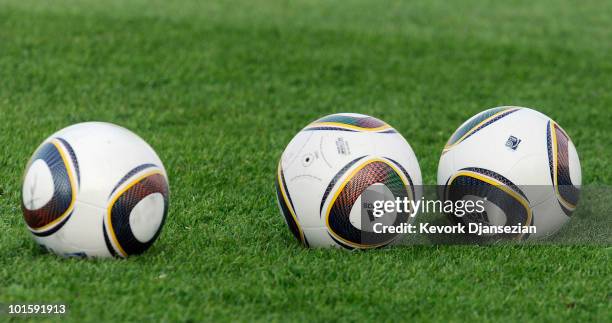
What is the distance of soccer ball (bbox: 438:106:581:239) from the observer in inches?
241

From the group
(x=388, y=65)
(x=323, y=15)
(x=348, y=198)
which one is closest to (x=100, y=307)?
(x=348, y=198)

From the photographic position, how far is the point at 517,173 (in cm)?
610

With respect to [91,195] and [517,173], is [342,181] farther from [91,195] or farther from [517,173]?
[91,195]

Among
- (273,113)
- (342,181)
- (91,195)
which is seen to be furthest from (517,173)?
(273,113)

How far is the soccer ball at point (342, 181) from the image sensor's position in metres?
5.77

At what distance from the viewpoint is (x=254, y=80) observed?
11.0 meters

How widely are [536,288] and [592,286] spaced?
36 centimetres

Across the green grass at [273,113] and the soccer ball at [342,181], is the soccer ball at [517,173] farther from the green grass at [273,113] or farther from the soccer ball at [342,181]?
the soccer ball at [342,181]

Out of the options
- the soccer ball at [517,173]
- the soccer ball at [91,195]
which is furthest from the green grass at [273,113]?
the soccer ball at [517,173]

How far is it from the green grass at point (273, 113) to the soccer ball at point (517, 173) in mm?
264

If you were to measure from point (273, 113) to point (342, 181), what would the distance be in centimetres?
428

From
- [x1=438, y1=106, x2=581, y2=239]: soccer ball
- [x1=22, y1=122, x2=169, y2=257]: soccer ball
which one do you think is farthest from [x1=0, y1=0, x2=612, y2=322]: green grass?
[x1=438, y1=106, x2=581, y2=239]: soccer ball

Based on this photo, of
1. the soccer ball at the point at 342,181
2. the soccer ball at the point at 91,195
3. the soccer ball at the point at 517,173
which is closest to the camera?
the soccer ball at the point at 91,195

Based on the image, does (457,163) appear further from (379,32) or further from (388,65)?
(379,32)
